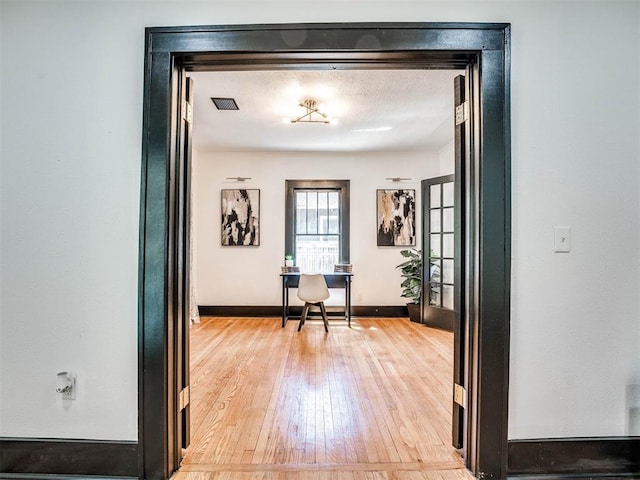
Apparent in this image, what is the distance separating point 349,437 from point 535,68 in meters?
2.01

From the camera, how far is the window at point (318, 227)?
18.3ft

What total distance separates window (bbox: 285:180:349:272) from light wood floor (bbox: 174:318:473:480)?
1694 millimetres

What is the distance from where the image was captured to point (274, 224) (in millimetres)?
5578

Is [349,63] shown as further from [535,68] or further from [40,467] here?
[40,467]

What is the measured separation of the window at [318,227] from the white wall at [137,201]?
3.98 m

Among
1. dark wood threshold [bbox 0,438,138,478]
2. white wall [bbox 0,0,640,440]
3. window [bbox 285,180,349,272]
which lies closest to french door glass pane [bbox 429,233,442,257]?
window [bbox 285,180,349,272]

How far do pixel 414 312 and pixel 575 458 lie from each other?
140 inches

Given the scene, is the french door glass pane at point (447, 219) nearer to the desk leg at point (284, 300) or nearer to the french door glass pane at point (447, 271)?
the french door glass pane at point (447, 271)

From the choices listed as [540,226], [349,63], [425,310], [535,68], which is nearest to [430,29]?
[349,63]

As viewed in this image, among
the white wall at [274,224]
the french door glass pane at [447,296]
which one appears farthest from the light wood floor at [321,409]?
the white wall at [274,224]

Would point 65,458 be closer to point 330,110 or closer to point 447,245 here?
point 330,110

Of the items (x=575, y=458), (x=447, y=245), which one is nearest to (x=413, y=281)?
(x=447, y=245)

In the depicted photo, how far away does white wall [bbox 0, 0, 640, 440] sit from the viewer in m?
1.61

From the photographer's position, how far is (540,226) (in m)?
1.62
